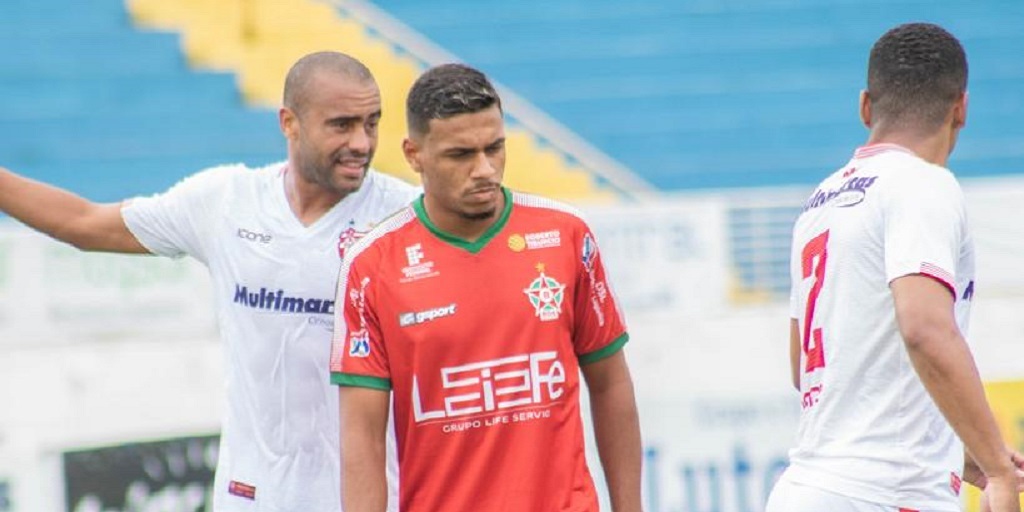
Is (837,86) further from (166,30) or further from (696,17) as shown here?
(166,30)

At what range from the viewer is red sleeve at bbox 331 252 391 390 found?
3.77 metres

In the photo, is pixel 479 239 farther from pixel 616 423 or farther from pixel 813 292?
pixel 813 292

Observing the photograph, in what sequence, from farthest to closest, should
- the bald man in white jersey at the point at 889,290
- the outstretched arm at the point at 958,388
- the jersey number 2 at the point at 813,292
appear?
1. the jersey number 2 at the point at 813,292
2. the bald man in white jersey at the point at 889,290
3. the outstretched arm at the point at 958,388

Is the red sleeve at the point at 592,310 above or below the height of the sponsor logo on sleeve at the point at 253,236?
below

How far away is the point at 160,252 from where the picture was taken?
461 centimetres

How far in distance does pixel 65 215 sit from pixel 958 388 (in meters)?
2.37

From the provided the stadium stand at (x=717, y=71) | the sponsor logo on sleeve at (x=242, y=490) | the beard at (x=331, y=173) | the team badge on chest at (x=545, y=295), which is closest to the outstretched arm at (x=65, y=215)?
the beard at (x=331, y=173)

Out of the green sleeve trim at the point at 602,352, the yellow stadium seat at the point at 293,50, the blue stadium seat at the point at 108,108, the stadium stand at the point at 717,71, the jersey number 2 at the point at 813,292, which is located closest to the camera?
the jersey number 2 at the point at 813,292

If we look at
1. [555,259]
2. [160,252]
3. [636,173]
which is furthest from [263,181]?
[636,173]

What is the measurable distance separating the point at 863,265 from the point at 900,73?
0.42 m

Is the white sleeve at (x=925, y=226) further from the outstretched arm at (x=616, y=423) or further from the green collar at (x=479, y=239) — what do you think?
the green collar at (x=479, y=239)

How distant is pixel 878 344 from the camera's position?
3.60 meters

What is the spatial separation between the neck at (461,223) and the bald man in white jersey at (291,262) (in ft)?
1.68

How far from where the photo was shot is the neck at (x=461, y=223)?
3.79 metres
